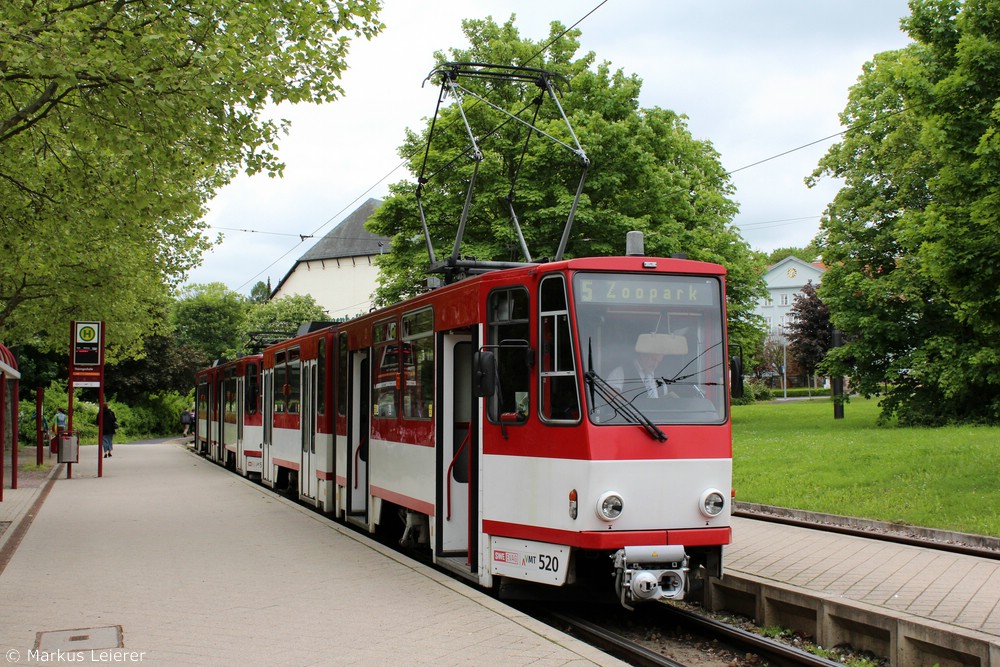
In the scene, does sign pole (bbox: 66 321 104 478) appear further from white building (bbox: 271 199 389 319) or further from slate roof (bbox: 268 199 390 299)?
slate roof (bbox: 268 199 390 299)

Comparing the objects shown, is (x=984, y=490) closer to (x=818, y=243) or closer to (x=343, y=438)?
(x=343, y=438)

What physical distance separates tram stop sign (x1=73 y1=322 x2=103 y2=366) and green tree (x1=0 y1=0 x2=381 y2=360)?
17.8ft

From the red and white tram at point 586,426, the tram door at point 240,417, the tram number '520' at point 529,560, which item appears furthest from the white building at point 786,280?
the tram number '520' at point 529,560

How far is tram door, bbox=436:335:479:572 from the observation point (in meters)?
9.46

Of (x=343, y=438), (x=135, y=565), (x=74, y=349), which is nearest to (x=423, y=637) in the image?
(x=135, y=565)

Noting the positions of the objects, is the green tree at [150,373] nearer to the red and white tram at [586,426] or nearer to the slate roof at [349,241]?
the slate roof at [349,241]

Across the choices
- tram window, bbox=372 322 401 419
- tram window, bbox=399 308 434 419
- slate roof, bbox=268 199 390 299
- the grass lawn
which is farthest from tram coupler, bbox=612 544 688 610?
slate roof, bbox=268 199 390 299

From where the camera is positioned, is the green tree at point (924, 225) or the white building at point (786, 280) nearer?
the green tree at point (924, 225)

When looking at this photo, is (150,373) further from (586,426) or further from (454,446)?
(586,426)

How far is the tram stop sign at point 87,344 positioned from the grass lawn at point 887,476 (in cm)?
1430

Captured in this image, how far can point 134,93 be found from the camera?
11133mm

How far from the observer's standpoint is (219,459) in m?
29.5

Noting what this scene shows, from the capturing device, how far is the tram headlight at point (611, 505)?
7684mm

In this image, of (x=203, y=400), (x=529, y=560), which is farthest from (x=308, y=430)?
(x=203, y=400)
